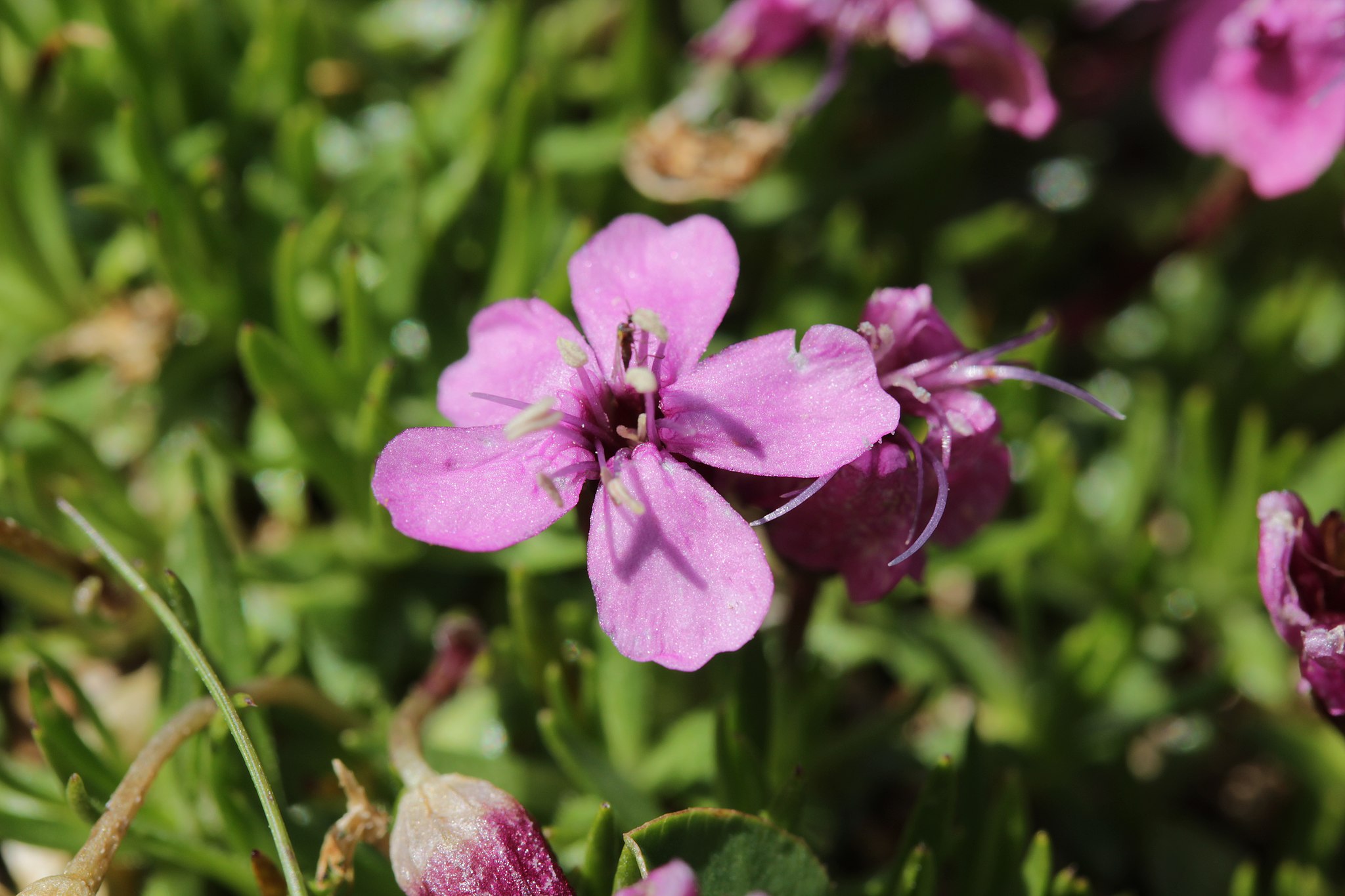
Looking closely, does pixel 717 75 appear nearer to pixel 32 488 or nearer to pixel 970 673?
pixel 970 673

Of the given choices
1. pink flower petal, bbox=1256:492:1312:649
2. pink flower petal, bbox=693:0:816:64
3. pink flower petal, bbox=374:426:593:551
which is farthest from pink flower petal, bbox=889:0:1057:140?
pink flower petal, bbox=374:426:593:551

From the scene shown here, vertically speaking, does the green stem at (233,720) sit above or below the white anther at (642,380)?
below

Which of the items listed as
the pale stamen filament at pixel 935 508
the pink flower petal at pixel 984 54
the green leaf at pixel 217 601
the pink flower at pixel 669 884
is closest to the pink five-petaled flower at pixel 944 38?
the pink flower petal at pixel 984 54

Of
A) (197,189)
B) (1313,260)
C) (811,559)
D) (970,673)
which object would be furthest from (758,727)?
(1313,260)

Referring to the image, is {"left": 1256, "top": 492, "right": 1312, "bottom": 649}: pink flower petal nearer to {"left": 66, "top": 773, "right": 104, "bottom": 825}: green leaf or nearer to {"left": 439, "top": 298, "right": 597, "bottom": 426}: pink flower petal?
{"left": 439, "top": 298, "right": 597, "bottom": 426}: pink flower petal

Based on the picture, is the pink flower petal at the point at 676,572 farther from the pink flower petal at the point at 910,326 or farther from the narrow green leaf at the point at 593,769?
the narrow green leaf at the point at 593,769

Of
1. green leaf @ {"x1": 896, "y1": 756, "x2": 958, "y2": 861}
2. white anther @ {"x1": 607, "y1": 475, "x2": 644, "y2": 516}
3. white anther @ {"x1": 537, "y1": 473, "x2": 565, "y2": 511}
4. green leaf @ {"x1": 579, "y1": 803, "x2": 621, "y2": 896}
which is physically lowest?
green leaf @ {"x1": 896, "y1": 756, "x2": 958, "y2": 861}
